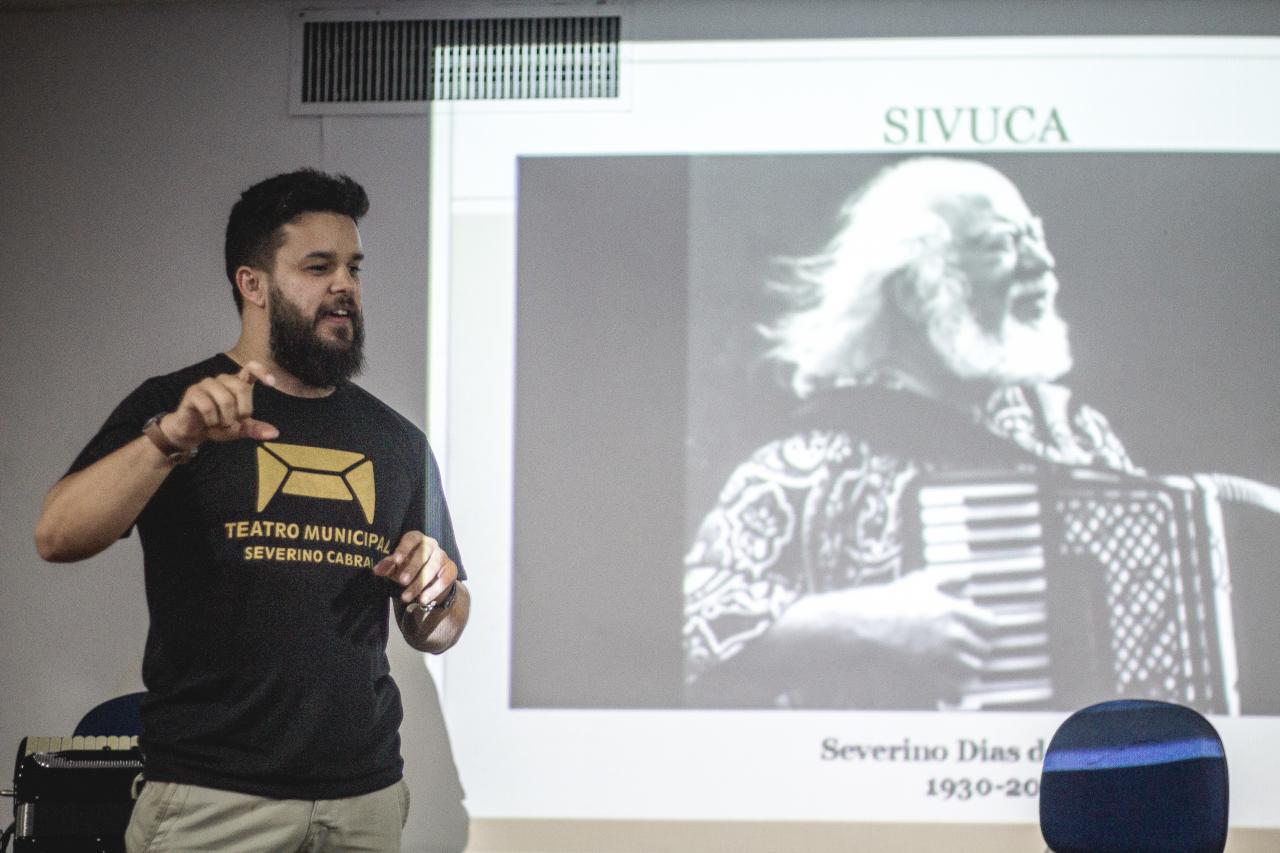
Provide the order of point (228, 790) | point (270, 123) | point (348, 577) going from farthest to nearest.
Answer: point (270, 123) < point (348, 577) < point (228, 790)

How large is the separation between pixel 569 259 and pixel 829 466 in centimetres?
72

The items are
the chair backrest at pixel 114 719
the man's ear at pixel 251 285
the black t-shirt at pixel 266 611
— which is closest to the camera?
the black t-shirt at pixel 266 611

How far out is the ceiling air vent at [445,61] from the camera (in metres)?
2.78

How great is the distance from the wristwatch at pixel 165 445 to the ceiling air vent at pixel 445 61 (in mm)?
1417

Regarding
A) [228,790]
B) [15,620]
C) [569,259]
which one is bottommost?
[228,790]

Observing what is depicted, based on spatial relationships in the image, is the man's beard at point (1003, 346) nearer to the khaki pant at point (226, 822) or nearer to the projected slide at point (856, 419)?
the projected slide at point (856, 419)

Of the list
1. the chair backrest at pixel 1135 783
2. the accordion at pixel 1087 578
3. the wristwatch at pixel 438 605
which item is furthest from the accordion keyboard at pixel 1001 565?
the wristwatch at pixel 438 605

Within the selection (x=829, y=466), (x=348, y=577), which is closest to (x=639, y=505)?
(x=829, y=466)

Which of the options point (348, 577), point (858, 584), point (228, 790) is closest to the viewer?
point (228, 790)

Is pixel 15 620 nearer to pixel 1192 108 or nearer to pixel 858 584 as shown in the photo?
pixel 858 584

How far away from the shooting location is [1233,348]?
8.72ft

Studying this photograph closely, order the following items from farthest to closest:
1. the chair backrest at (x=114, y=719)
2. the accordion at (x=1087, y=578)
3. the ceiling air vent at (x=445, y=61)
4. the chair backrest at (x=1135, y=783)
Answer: the ceiling air vent at (x=445, y=61) < the accordion at (x=1087, y=578) < the chair backrest at (x=114, y=719) < the chair backrest at (x=1135, y=783)

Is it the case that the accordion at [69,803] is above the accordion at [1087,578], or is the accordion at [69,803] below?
below

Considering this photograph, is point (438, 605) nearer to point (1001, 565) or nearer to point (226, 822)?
point (226, 822)
